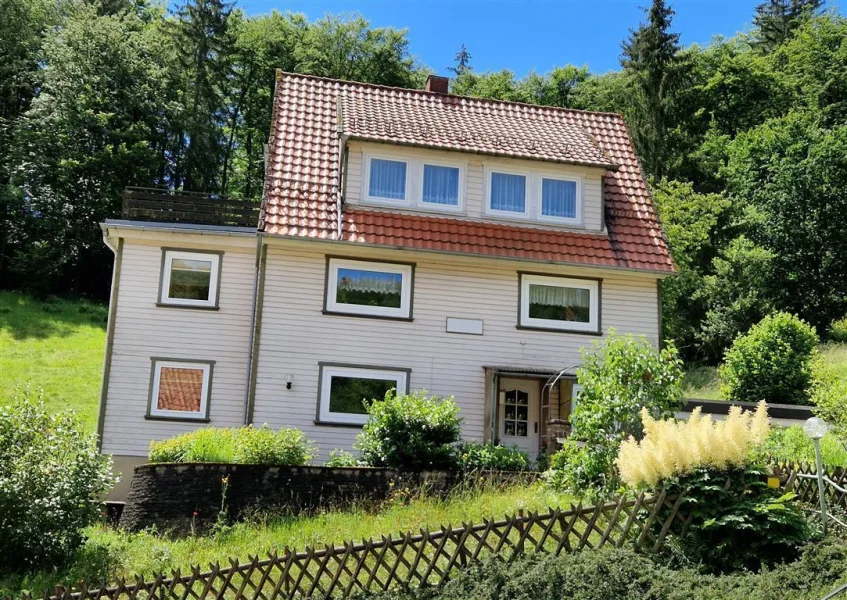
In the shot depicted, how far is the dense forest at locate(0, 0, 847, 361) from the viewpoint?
37.2 meters

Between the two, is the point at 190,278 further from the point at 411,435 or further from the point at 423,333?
the point at 411,435

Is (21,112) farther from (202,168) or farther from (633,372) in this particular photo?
(633,372)

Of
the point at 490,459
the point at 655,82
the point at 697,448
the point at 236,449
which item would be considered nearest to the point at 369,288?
the point at 490,459

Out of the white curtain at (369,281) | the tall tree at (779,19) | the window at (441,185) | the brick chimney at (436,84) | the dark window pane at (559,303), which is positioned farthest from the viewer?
the tall tree at (779,19)

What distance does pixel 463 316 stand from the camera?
763 inches

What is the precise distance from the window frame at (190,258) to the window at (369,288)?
2.53 metres

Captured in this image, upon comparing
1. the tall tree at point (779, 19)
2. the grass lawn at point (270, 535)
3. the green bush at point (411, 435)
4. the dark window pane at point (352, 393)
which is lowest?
the grass lawn at point (270, 535)

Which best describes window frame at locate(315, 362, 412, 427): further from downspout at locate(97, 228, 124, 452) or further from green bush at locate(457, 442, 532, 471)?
downspout at locate(97, 228, 124, 452)

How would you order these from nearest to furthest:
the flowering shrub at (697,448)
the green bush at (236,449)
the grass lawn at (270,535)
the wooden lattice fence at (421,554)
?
the wooden lattice fence at (421,554) < the flowering shrub at (697,448) < the grass lawn at (270,535) < the green bush at (236,449)

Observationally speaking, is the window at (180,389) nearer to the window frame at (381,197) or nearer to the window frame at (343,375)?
the window frame at (343,375)

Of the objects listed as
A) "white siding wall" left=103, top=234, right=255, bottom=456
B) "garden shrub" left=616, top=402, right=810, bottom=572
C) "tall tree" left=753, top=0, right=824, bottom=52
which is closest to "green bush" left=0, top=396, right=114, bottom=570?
"white siding wall" left=103, top=234, right=255, bottom=456

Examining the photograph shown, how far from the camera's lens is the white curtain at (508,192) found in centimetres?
2044

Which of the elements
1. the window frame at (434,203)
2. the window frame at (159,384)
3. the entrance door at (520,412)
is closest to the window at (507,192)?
the window frame at (434,203)

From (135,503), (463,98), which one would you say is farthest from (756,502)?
(463,98)
